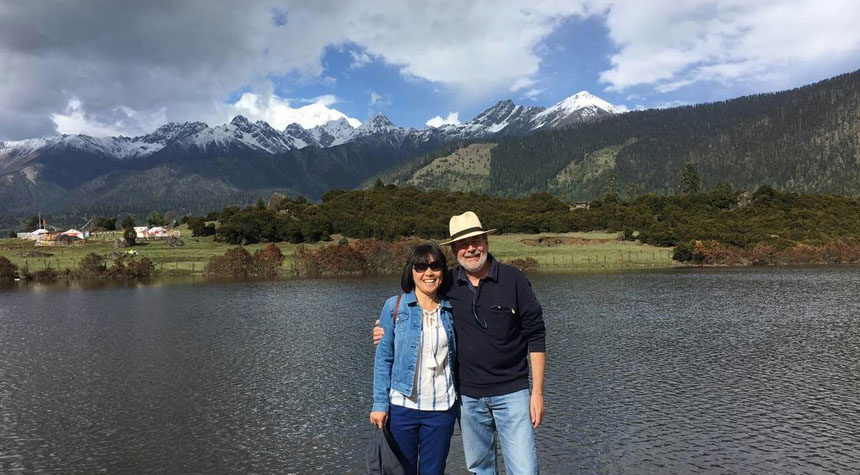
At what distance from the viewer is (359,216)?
159 meters

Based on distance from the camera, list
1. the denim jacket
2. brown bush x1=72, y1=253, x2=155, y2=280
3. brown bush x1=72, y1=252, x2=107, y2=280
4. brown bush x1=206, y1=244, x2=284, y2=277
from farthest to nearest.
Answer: brown bush x1=206, y1=244, x2=284, y2=277 < brown bush x1=72, y1=253, x2=155, y2=280 < brown bush x1=72, y1=252, x2=107, y2=280 < the denim jacket

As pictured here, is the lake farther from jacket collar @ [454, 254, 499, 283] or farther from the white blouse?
jacket collar @ [454, 254, 499, 283]

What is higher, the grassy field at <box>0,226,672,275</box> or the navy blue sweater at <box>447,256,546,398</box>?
the navy blue sweater at <box>447,256,546,398</box>

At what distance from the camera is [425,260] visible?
340 inches

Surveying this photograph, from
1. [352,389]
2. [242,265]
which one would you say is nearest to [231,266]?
[242,265]

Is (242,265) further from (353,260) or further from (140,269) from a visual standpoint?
(353,260)

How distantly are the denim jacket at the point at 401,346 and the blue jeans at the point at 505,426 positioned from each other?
2.37 feet

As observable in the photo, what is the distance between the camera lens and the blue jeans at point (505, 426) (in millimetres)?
8922

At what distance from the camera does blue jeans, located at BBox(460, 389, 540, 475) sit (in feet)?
29.3

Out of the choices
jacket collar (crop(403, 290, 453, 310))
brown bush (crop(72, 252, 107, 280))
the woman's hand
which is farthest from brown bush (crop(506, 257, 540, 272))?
the woman's hand

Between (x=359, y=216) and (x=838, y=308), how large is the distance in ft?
394

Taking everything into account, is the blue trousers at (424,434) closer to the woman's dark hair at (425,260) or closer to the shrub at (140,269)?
the woman's dark hair at (425,260)

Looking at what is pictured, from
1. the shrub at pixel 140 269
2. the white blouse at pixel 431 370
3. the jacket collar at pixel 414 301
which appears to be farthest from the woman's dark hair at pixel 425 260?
the shrub at pixel 140 269

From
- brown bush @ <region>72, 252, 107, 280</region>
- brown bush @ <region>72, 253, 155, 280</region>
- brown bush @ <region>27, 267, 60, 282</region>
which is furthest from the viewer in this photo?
brown bush @ <region>72, 253, 155, 280</region>
